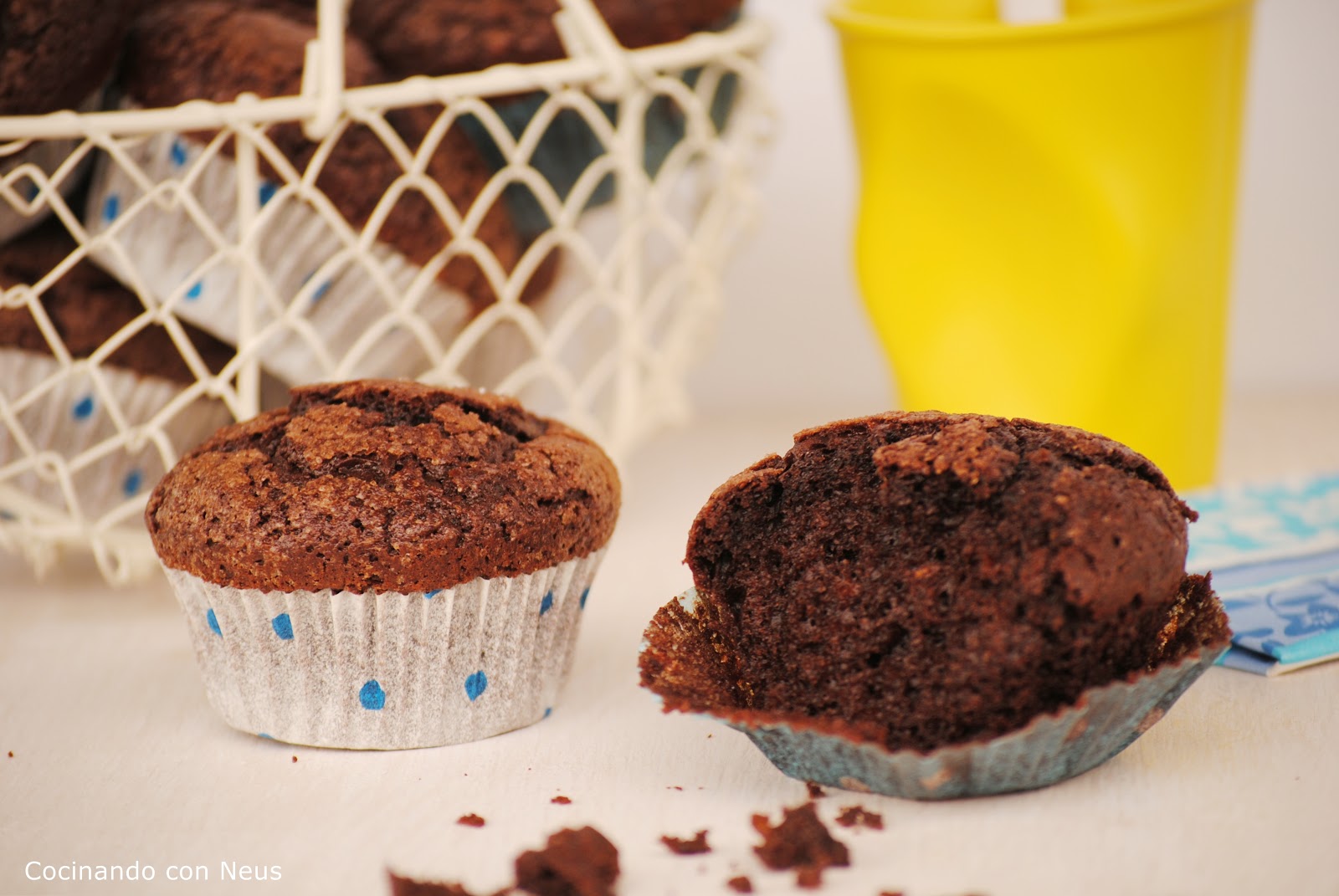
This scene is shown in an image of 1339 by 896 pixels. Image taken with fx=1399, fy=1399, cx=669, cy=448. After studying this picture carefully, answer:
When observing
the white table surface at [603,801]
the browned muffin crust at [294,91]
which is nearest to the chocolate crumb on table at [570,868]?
the white table surface at [603,801]

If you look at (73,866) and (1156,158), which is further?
(1156,158)

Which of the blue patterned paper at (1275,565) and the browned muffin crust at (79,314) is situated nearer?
the blue patterned paper at (1275,565)

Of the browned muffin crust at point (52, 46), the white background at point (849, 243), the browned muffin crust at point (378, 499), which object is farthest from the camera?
the white background at point (849, 243)

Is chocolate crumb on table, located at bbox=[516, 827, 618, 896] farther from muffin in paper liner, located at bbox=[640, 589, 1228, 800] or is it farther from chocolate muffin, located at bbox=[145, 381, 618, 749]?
chocolate muffin, located at bbox=[145, 381, 618, 749]

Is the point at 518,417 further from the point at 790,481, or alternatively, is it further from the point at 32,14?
the point at 32,14

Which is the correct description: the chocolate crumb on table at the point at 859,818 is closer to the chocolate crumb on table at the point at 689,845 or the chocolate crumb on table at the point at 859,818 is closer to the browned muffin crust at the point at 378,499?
the chocolate crumb on table at the point at 689,845

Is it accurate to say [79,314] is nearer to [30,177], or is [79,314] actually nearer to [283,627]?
[30,177]

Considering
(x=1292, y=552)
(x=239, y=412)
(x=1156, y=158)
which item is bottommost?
(x=1292, y=552)

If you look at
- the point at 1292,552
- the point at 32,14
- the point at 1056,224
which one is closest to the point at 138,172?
the point at 32,14

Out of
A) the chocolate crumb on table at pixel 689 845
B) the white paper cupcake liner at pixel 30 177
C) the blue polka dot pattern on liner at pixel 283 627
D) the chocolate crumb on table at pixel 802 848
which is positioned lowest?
the chocolate crumb on table at pixel 689 845
